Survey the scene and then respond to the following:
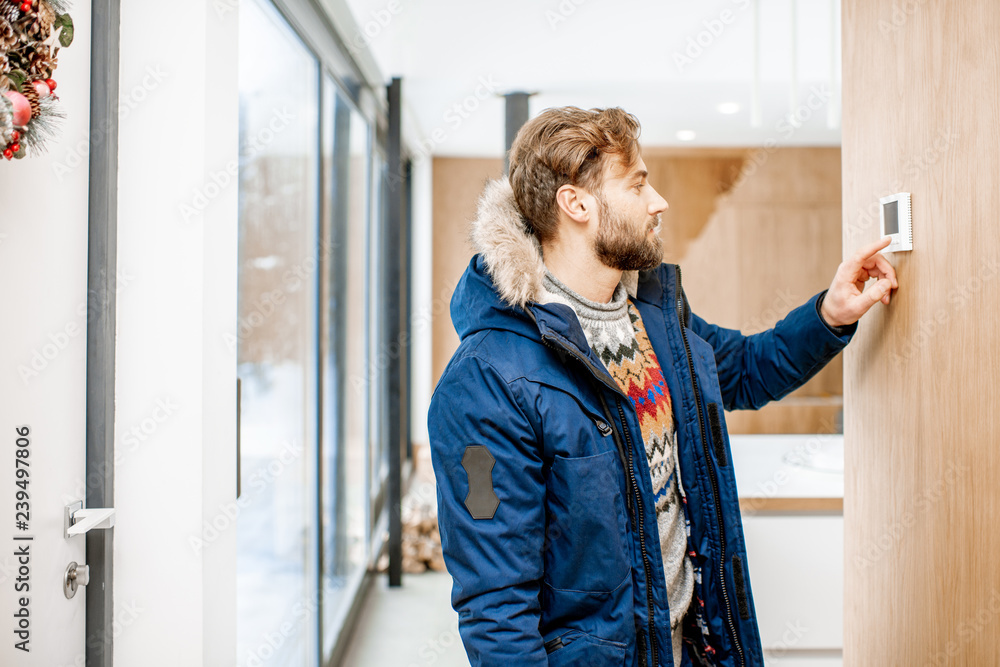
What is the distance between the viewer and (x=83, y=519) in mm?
→ 1001

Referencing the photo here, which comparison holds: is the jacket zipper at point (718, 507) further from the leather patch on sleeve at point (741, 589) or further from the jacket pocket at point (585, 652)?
the jacket pocket at point (585, 652)

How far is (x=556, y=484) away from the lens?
976 mm

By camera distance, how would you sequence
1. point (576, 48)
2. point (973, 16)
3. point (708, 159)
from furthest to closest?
point (708, 159) < point (576, 48) < point (973, 16)

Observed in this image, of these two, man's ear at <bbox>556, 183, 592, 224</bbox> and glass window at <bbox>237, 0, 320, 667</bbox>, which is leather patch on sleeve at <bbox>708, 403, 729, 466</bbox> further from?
glass window at <bbox>237, 0, 320, 667</bbox>

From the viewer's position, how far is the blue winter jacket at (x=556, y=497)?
0.94 m

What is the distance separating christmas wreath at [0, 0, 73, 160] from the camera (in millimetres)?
646

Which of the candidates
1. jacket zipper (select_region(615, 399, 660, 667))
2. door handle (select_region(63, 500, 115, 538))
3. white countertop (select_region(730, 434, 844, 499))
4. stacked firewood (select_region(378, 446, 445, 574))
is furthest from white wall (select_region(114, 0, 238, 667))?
stacked firewood (select_region(378, 446, 445, 574))

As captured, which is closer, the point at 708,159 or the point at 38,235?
the point at 38,235

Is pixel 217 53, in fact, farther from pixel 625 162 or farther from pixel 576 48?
pixel 576 48

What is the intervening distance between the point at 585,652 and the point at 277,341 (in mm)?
1454

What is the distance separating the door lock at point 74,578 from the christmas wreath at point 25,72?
644mm

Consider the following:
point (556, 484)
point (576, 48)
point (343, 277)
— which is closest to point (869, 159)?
point (556, 484)

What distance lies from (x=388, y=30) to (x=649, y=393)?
205 cm

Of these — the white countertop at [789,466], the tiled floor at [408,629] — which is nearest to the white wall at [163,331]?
the white countertop at [789,466]
